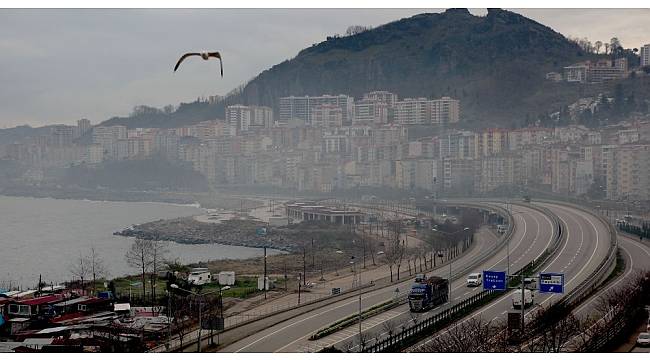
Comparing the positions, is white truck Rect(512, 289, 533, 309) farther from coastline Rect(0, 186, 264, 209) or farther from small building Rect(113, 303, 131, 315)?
coastline Rect(0, 186, 264, 209)

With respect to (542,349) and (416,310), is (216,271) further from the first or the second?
(542,349)

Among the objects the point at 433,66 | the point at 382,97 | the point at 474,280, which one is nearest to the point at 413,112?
the point at 382,97

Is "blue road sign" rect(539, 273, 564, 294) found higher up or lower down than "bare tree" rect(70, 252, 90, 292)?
higher up

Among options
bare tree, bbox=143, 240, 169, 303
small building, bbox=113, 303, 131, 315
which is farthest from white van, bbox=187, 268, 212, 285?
small building, bbox=113, 303, 131, 315

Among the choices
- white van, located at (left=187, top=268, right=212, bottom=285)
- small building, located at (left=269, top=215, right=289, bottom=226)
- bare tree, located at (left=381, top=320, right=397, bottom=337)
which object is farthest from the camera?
small building, located at (left=269, top=215, right=289, bottom=226)

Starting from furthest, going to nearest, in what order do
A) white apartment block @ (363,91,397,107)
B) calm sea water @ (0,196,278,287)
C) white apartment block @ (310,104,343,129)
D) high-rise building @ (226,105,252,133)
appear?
white apartment block @ (363,91,397,107) → high-rise building @ (226,105,252,133) → white apartment block @ (310,104,343,129) → calm sea water @ (0,196,278,287)

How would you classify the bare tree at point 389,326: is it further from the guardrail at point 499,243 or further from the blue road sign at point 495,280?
the guardrail at point 499,243

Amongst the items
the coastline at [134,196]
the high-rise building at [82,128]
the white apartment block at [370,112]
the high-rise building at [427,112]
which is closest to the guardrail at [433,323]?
the coastline at [134,196]
